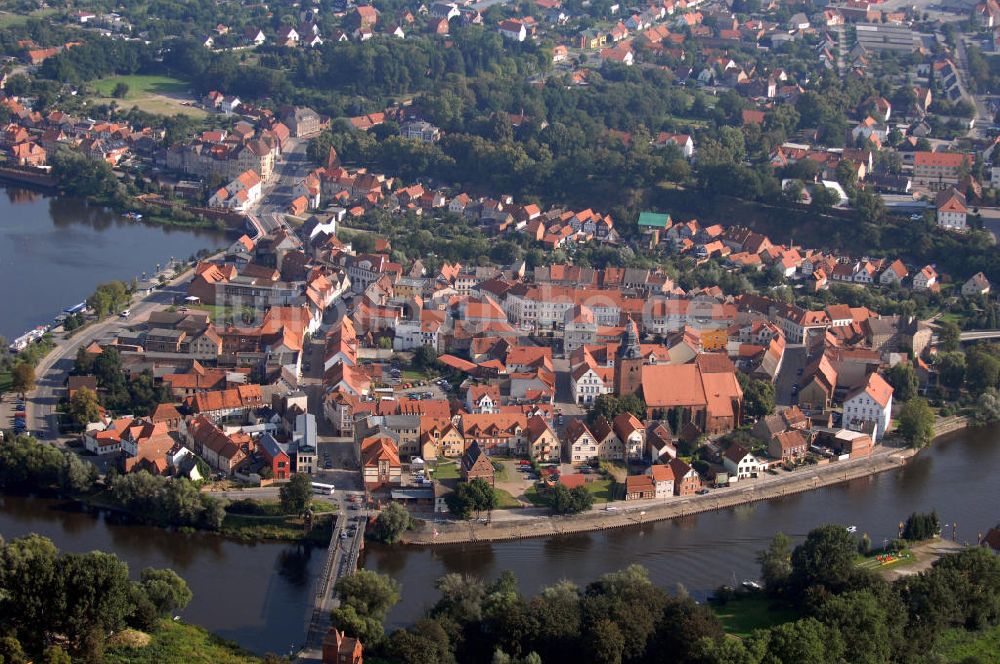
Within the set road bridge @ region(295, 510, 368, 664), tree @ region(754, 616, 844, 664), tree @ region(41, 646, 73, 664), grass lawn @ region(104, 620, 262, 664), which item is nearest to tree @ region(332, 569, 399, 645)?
road bridge @ region(295, 510, 368, 664)

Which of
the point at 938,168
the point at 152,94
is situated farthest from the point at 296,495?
the point at 152,94

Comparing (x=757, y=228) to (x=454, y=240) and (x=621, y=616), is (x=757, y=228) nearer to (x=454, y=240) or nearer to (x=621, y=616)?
(x=454, y=240)

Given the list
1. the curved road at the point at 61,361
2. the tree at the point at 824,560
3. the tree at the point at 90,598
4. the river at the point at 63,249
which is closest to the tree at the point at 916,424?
the tree at the point at 824,560

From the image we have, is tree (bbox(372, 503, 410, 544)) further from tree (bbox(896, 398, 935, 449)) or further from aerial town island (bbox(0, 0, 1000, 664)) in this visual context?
tree (bbox(896, 398, 935, 449))

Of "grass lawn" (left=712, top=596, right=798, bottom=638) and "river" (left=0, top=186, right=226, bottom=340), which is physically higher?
"river" (left=0, top=186, right=226, bottom=340)

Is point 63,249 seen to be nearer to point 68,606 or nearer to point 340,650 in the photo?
point 68,606
